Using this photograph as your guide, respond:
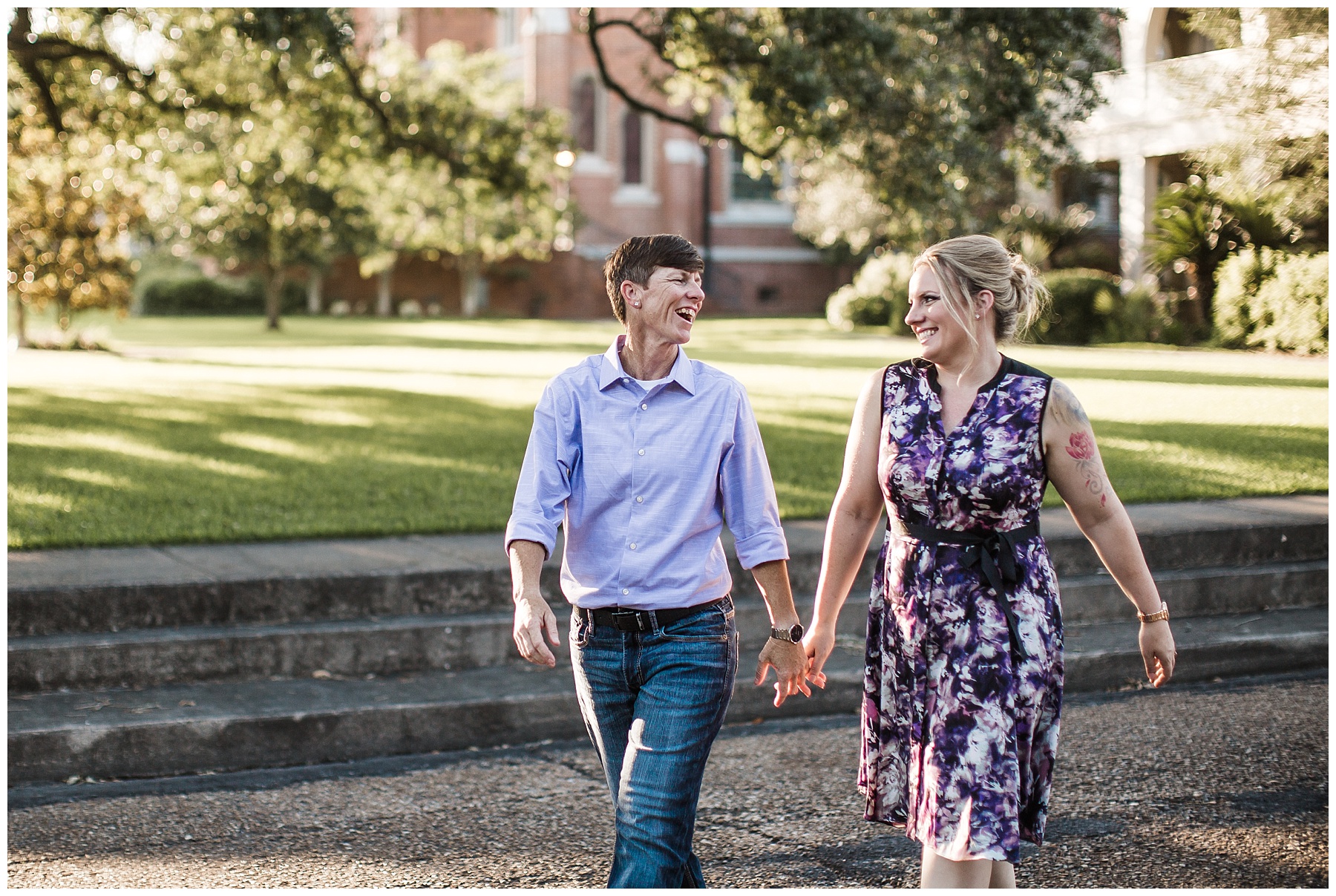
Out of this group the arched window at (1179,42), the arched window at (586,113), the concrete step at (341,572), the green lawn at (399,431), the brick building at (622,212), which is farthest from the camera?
the arched window at (586,113)

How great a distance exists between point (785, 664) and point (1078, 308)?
2388cm

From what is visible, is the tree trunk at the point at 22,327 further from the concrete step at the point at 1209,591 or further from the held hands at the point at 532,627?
the held hands at the point at 532,627

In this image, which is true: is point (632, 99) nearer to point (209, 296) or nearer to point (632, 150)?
point (632, 150)

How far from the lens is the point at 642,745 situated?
10.3ft

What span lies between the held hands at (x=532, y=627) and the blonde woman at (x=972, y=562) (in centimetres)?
87

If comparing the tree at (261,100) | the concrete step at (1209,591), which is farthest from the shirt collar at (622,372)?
the tree at (261,100)

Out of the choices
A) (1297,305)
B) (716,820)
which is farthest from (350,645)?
(1297,305)

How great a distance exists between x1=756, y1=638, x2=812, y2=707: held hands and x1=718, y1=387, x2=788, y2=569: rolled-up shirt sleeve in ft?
0.72

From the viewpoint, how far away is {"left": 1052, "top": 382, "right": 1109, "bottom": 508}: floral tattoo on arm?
327cm

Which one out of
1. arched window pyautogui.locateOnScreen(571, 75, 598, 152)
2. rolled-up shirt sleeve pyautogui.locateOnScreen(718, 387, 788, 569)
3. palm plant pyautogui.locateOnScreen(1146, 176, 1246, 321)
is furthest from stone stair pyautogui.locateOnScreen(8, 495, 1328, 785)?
arched window pyautogui.locateOnScreen(571, 75, 598, 152)

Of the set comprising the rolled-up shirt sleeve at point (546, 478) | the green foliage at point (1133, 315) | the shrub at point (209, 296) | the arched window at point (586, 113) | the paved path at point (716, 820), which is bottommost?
the paved path at point (716, 820)

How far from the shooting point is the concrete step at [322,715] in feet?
17.6

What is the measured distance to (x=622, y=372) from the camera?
3320 mm

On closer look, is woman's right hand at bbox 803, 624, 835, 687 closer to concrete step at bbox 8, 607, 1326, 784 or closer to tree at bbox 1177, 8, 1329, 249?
concrete step at bbox 8, 607, 1326, 784
